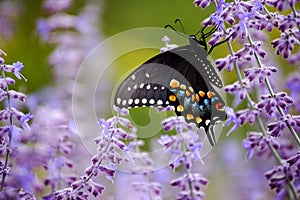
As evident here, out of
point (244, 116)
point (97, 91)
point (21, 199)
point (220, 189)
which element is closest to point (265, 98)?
point (244, 116)

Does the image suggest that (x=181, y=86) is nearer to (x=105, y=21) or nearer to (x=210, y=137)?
(x=210, y=137)

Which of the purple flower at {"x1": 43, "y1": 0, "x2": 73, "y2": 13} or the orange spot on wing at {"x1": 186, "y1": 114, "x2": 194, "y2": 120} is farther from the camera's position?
the purple flower at {"x1": 43, "y1": 0, "x2": 73, "y2": 13}

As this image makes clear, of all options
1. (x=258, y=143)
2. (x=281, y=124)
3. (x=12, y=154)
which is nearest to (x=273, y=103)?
(x=281, y=124)

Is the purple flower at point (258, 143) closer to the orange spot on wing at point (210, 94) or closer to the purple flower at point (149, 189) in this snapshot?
the orange spot on wing at point (210, 94)

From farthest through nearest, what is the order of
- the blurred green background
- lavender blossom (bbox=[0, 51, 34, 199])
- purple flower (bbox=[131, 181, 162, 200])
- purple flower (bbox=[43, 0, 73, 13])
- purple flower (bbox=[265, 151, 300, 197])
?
the blurred green background → purple flower (bbox=[43, 0, 73, 13]) → purple flower (bbox=[131, 181, 162, 200]) → purple flower (bbox=[265, 151, 300, 197]) → lavender blossom (bbox=[0, 51, 34, 199])

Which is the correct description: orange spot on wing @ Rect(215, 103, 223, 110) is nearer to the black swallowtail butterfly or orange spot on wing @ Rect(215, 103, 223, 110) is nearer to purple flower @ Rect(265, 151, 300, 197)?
the black swallowtail butterfly

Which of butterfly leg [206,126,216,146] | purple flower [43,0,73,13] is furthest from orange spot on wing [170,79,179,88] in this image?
purple flower [43,0,73,13]

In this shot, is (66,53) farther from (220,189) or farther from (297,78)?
(297,78)

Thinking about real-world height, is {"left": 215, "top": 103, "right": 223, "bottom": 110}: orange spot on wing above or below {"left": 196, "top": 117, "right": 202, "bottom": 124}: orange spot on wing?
above
